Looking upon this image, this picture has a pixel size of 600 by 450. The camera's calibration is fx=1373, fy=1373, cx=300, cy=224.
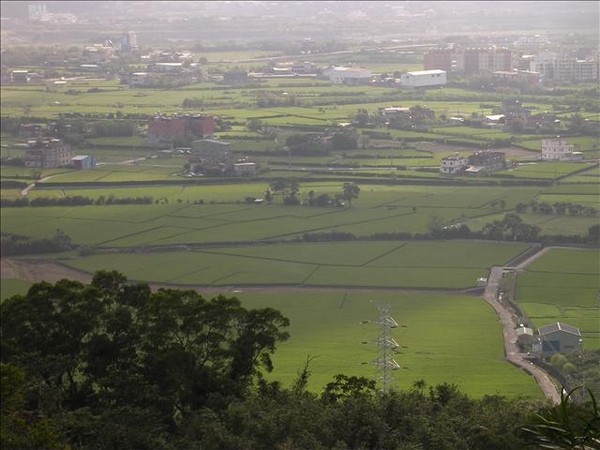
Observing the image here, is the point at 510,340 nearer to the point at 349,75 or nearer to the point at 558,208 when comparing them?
the point at 558,208

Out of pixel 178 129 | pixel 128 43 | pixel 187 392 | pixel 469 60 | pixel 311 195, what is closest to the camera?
pixel 187 392

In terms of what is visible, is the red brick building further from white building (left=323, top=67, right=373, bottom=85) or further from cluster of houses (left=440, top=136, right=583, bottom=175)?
white building (left=323, top=67, right=373, bottom=85)

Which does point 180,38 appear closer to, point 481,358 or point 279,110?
point 279,110

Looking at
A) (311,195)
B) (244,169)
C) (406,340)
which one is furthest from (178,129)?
(406,340)

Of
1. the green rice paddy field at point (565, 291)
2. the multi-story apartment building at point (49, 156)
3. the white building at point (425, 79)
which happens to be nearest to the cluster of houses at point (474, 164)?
the green rice paddy field at point (565, 291)

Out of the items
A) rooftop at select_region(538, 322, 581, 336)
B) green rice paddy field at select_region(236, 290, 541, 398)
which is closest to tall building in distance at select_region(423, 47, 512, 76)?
green rice paddy field at select_region(236, 290, 541, 398)

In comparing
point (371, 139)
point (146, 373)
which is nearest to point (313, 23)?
point (371, 139)

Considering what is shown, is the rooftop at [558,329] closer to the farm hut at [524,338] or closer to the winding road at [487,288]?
the farm hut at [524,338]
